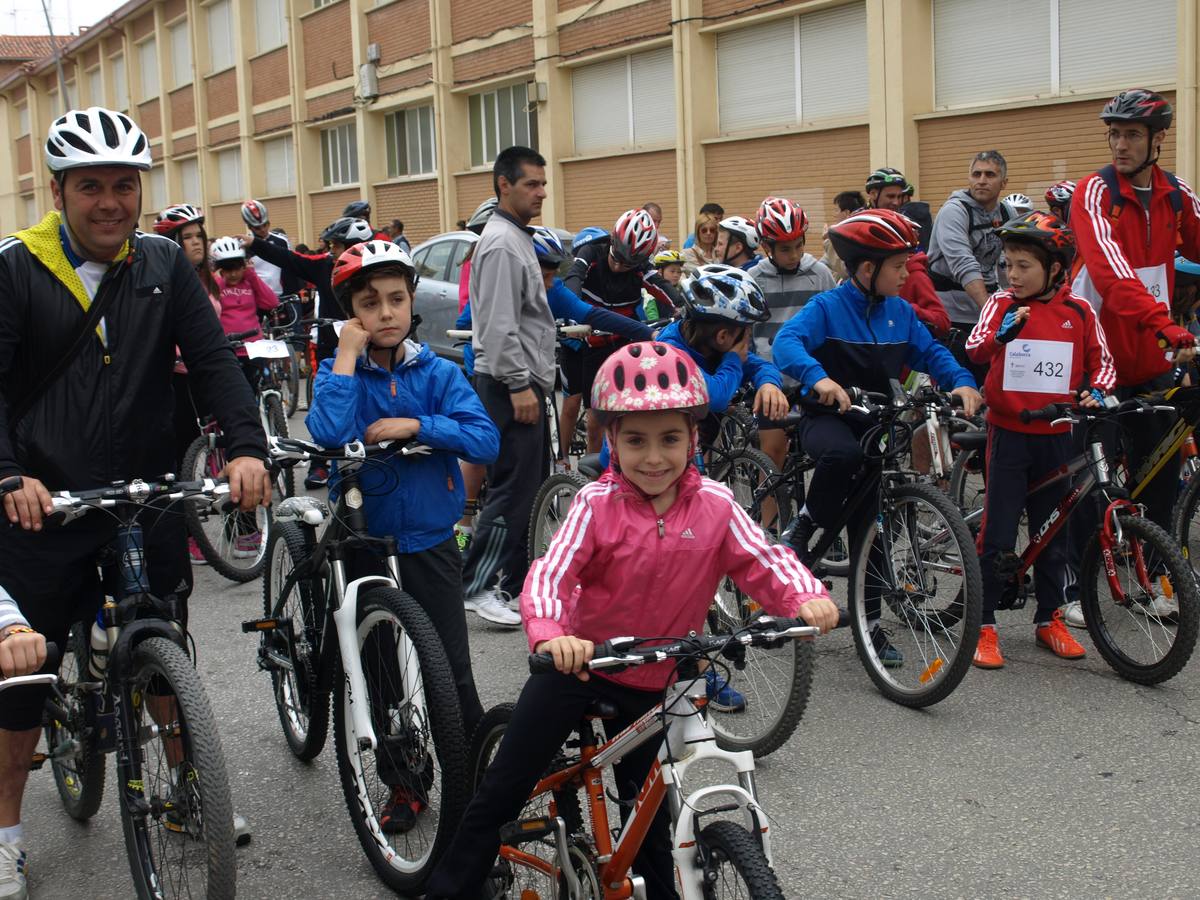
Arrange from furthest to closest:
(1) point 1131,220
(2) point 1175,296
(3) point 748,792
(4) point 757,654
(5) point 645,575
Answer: (2) point 1175,296
(1) point 1131,220
(4) point 757,654
(5) point 645,575
(3) point 748,792

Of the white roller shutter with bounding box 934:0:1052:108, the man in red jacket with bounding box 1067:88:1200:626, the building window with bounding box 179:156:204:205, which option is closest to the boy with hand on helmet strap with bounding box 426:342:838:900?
the man in red jacket with bounding box 1067:88:1200:626

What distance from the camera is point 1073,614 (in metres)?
6.32

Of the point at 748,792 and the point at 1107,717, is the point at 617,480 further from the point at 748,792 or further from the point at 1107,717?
the point at 1107,717

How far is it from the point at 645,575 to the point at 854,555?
2.68 metres

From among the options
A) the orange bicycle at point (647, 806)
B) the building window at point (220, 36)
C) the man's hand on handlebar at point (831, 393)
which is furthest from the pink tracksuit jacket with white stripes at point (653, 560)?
the building window at point (220, 36)

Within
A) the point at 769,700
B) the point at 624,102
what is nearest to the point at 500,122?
the point at 624,102

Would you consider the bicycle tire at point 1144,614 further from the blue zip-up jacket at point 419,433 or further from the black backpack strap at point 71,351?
the black backpack strap at point 71,351

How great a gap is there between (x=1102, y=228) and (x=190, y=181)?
1529 inches

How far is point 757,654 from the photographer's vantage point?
202 inches

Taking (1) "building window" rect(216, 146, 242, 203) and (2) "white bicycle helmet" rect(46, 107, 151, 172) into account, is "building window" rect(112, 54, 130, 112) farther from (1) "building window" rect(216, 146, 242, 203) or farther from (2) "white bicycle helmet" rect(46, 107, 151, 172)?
(2) "white bicycle helmet" rect(46, 107, 151, 172)

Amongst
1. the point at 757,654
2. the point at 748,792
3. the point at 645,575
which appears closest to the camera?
the point at 748,792

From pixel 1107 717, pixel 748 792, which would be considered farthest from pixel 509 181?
pixel 748 792

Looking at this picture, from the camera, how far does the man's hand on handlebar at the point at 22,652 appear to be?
3.22 metres

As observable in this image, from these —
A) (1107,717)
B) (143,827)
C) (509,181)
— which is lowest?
(1107,717)
